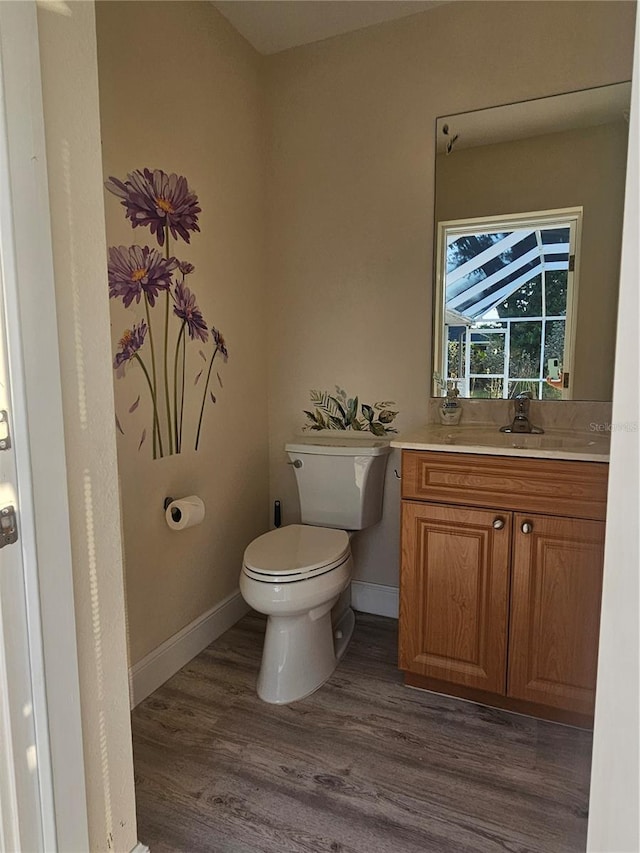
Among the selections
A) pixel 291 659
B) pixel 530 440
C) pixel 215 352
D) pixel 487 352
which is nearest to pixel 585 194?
pixel 487 352

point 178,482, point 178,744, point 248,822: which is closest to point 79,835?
point 248,822

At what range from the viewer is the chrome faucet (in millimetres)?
1946

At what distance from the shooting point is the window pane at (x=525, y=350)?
6.56ft

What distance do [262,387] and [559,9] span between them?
6.05 ft

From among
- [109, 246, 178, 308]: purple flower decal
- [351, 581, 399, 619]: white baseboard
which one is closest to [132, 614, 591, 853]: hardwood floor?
[351, 581, 399, 619]: white baseboard

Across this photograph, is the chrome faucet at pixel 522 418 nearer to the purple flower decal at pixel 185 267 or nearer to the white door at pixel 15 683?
the purple flower decal at pixel 185 267

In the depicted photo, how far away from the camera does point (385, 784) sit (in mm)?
1432

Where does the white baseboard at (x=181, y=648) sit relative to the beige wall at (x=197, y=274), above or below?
below

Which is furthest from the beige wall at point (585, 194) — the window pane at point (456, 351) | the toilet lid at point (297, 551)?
the toilet lid at point (297, 551)

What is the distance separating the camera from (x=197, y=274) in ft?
6.51

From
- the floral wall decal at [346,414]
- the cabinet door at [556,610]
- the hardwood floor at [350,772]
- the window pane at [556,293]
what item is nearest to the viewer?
the hardwood floor at [350,772]

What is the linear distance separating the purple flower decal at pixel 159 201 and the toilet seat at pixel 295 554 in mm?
1165

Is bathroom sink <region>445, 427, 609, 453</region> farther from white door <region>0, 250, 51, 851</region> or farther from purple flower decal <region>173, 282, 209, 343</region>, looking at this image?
white door <region>0, 250, 51, 851</region>

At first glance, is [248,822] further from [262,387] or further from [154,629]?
[262,387]
